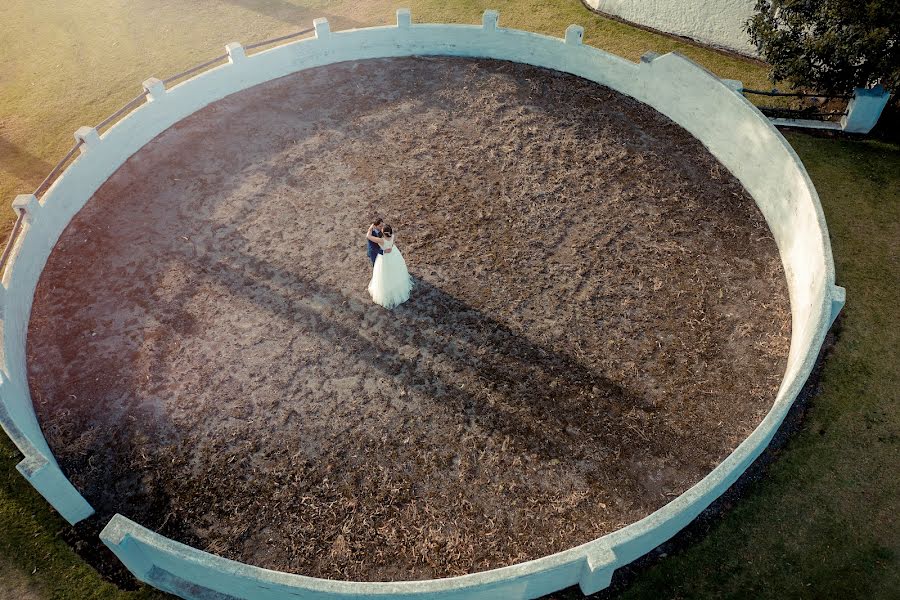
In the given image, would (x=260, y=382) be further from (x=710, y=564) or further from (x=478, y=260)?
(x=710, y=564)

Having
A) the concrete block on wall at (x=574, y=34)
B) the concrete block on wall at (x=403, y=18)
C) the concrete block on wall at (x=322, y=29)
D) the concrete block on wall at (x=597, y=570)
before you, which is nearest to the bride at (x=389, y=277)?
the concrete block on wall at (x=597, y=570)

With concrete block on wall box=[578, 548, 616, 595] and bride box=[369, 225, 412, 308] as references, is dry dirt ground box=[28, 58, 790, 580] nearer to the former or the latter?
bride box=[369, 225, 412, 308]

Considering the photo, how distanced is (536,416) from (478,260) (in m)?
4.35

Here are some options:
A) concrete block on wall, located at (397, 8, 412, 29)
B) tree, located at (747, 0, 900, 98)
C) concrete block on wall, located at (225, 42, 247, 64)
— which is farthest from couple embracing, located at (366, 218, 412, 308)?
tree, located at (747, 0, 900, 98)

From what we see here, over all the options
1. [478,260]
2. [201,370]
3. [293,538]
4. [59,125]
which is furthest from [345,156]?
[293,538]

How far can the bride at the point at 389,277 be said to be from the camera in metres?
13.6

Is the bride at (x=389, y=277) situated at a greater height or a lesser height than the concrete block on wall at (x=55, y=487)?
greater

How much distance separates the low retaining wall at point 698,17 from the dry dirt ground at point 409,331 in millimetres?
5295

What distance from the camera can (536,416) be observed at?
1286cm

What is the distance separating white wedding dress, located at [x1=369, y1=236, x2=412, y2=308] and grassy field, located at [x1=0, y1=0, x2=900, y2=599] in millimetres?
6950

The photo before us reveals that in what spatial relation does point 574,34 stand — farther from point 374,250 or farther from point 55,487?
point 55,487

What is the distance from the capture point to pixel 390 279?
14.1 m

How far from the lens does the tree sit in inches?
643

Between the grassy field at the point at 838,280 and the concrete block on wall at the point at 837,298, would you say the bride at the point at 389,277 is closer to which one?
the grassy field at the point at 838,280
